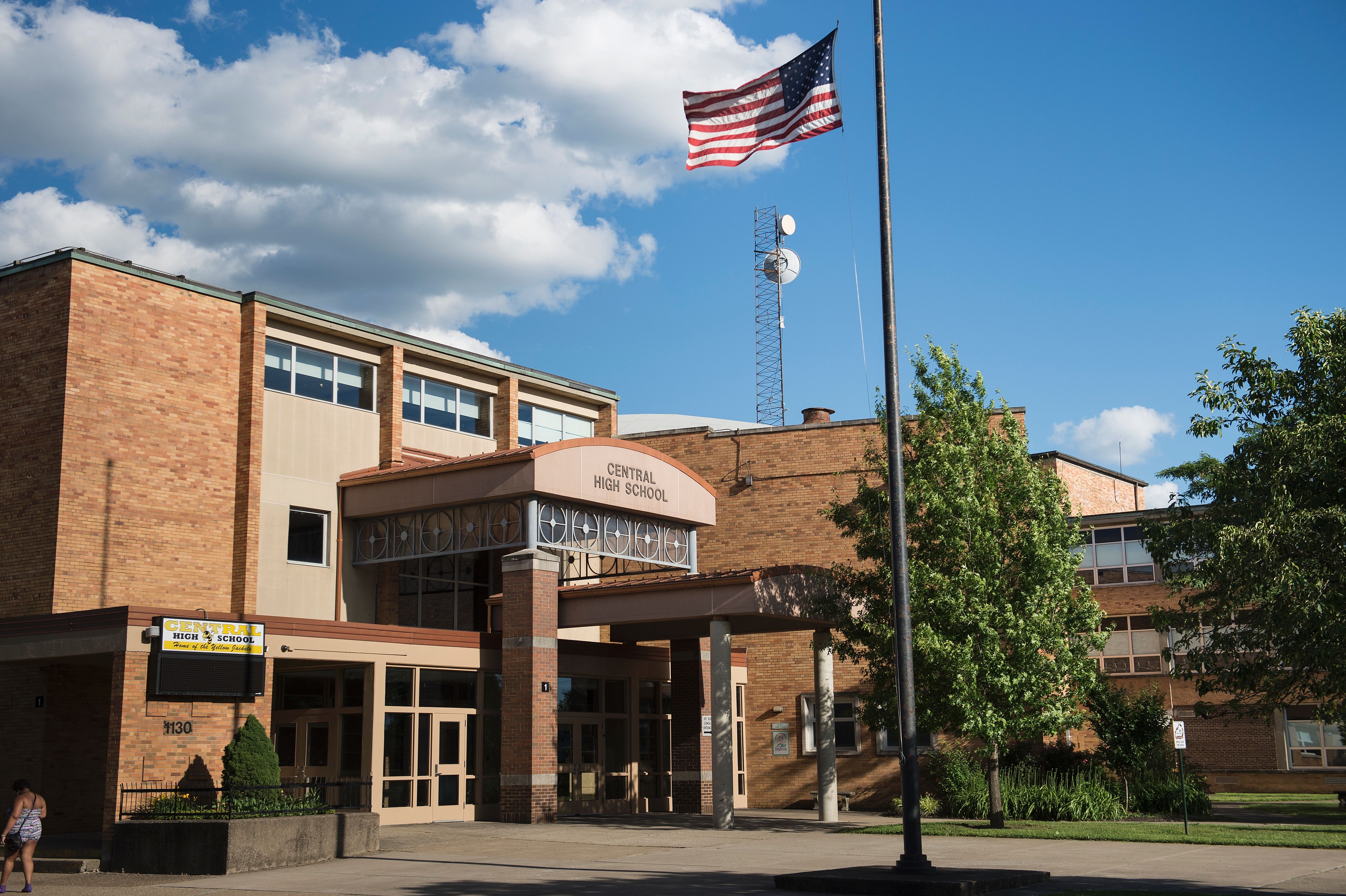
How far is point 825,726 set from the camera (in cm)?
2589

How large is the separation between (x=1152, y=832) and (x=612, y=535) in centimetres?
1307

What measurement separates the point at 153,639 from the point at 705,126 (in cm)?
1214

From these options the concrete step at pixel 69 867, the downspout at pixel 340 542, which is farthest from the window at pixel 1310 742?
the concrete step at pixel 69 867

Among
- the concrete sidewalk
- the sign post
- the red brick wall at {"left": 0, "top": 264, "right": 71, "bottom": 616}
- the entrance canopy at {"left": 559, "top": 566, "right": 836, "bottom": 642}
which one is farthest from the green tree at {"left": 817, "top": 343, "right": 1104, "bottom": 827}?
the red brick wall at {"left": 0, "top": 264, "right": 71, "bottom": 616}

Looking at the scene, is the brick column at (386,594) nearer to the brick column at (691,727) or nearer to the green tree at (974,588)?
the brick column at (691,727)

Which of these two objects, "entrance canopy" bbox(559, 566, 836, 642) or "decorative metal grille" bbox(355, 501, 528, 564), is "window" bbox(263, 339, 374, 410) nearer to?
"decorative metal grille" bbox(355, 501, 528, 564)

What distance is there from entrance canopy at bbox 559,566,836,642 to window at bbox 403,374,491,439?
24.0 ft

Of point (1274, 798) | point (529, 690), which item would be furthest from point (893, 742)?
point (1274, 798)

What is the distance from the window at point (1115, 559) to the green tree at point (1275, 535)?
14.5 meters

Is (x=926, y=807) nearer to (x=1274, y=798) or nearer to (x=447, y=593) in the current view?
(x=447, y=593)

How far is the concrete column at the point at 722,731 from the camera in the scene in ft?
78.7

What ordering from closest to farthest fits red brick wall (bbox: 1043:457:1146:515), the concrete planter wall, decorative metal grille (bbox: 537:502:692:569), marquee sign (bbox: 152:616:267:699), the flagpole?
the flagpole < the concrete planter wall < marquee sign (bbox: 152:616:267:699) < decorative metal grille (bbox: 537:502:692:569) < red brick wall (bbox: 1043:457:1146:515)

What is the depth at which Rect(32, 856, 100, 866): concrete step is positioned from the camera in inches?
739

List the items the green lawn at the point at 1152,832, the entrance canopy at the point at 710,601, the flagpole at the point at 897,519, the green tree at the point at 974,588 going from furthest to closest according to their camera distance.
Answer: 1. the entrance canopy at the point at 710,601
2. the green tree at the point at 974,588
3. the green lawn at the point at 1152,832
4. the flagpole at the point at 897,519
